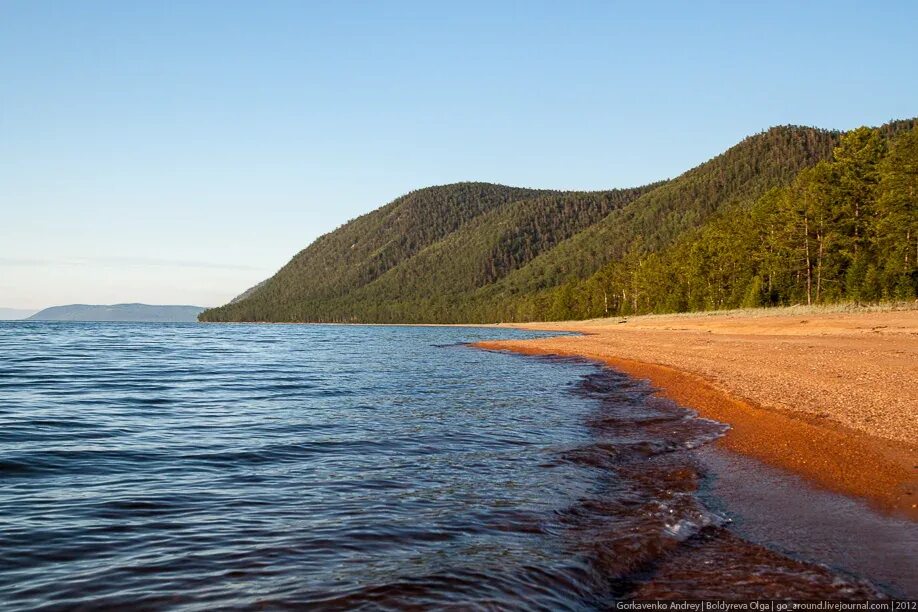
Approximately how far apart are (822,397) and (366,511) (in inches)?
488

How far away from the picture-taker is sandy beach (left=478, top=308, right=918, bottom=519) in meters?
9.98

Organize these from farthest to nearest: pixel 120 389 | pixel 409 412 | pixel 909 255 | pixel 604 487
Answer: pixel 909 255, pixel 120 389, pixel 409 412, pixel 604 487

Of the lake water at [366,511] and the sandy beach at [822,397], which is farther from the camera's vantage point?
the sandy beach at [822,397]

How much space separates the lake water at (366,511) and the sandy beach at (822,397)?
1.49m

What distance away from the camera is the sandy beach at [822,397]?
9984mm

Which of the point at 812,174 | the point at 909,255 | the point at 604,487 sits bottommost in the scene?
the point at 604,487

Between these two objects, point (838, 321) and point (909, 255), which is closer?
point (838, 321)

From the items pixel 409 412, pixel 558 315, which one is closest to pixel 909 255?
pixel 409 412

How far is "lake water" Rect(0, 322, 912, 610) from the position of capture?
243 inches

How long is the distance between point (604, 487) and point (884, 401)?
844 cm

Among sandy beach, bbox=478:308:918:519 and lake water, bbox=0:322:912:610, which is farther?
sandy beach, bbox=478:308:918:519

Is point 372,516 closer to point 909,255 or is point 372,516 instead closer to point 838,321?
point 838,321

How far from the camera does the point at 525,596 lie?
6.05 m

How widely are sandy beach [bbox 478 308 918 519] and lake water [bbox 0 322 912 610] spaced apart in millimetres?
1487
